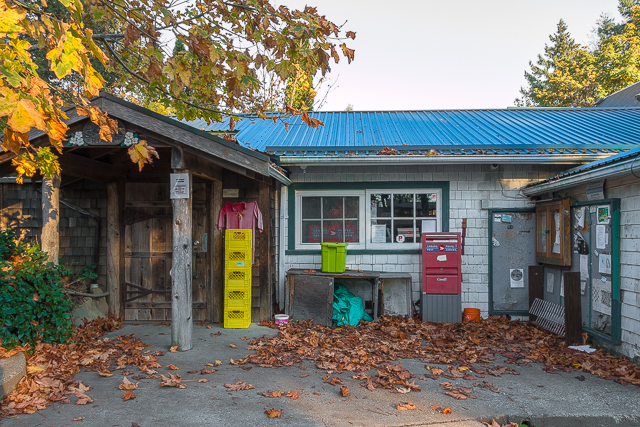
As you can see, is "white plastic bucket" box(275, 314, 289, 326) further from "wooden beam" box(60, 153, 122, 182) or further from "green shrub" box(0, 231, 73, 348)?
"wooden beam" box(60, 153, 122, 182)

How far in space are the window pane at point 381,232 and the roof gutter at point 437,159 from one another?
3.77ft

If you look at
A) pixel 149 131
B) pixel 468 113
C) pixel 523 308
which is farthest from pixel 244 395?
pixel 468 113

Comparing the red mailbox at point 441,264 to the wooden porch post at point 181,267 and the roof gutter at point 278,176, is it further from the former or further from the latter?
the wooden porch post at point 181,267

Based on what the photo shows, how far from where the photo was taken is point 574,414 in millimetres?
4098

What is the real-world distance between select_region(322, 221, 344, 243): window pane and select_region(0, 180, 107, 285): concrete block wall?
12.6 ft

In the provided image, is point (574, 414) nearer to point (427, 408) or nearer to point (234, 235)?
point (427, 408)

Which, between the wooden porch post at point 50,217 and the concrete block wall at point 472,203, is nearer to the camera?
the wooden porch post at point 50,217

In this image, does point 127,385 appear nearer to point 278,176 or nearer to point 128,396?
point 128,396

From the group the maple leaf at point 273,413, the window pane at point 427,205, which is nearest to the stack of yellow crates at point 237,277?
the window pane at point 427,205

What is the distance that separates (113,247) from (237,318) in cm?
247

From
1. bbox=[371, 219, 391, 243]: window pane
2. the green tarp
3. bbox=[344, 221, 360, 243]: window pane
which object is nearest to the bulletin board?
bbox=[371, 219, 391, 243]: window pane

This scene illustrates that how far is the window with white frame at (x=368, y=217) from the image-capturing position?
8.34 m

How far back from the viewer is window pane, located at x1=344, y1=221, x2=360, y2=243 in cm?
840

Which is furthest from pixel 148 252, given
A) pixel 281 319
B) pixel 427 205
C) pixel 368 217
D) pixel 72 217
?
pixel 427 205
